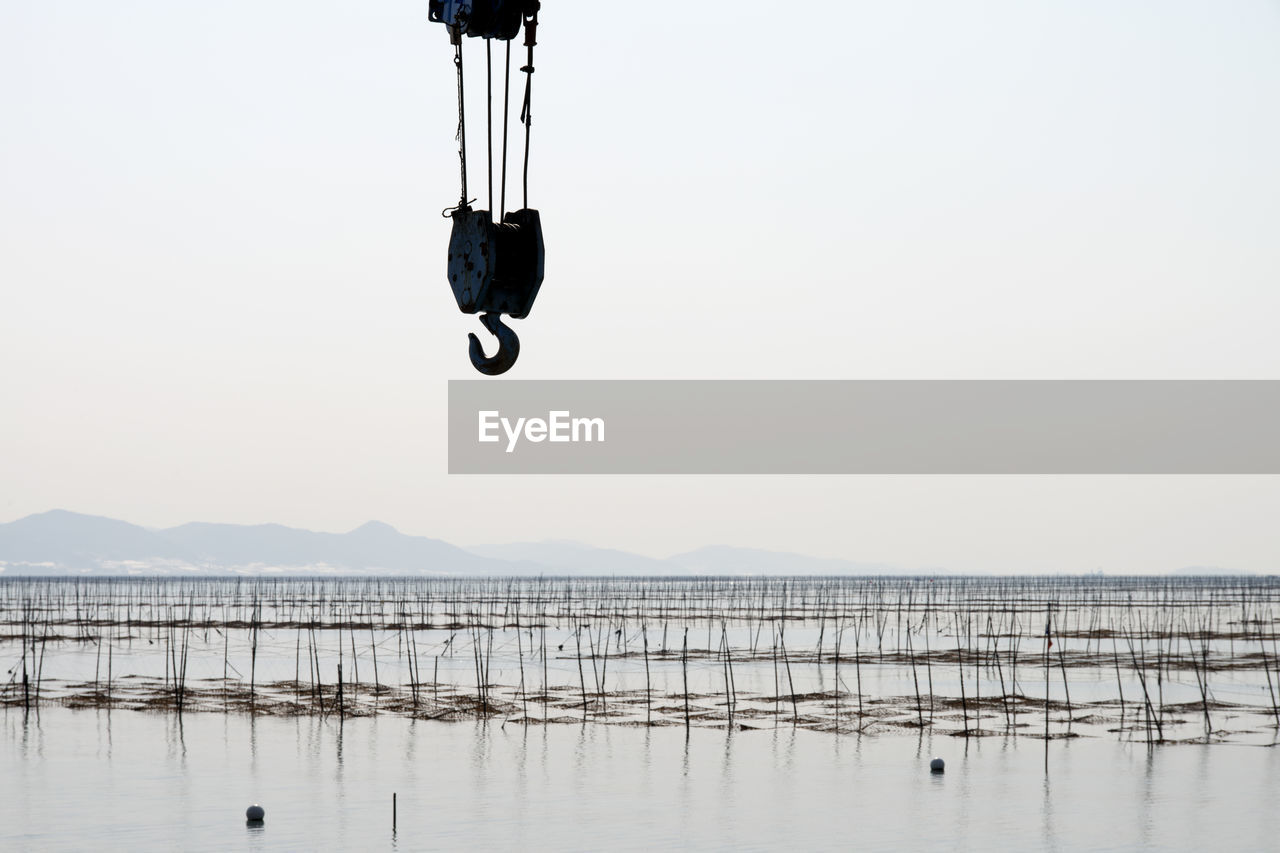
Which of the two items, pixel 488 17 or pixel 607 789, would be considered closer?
→ pixel 488 17

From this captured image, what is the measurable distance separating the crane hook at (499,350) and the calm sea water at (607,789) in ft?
48.2

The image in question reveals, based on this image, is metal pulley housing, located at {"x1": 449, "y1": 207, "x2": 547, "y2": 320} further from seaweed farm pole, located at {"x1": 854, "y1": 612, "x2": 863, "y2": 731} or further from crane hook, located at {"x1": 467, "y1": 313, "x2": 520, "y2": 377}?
seaweed farm pole, located at {"x1": 854, "y1": 612, "x2": 863, "y2": 731}

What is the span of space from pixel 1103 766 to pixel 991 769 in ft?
7.35

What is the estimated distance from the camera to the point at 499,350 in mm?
7074

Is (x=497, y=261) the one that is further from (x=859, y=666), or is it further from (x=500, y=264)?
(x=859, y=666)

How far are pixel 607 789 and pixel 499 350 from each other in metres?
18.4

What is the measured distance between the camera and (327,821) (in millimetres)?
21688

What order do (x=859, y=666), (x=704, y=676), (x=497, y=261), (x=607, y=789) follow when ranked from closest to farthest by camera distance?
(x=497, y=261), (x=607, y=789), (x=704, y=676), (x=859, y=666)

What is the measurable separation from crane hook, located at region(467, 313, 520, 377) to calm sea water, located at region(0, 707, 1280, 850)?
14689mm

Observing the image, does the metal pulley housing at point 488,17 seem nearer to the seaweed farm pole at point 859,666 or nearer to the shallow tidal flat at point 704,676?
the shallow tidal flat at point 704,676

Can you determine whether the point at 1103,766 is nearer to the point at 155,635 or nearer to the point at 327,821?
the point at 327,821

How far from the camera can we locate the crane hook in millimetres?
7031

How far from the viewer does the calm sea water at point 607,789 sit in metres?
20.9

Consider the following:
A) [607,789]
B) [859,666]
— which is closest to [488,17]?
[607,789]
